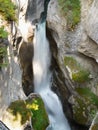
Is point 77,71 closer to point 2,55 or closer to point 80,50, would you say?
point 80,50

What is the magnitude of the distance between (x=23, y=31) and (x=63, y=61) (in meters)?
3.23

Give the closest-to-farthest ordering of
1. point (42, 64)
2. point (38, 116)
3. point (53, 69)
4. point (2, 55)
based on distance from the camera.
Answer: point (2, 55) → point (38, 116) → point (53, 69) → point (42, 64)

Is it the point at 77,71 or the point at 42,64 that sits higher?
the point at 77,71

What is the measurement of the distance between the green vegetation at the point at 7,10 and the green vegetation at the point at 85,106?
434cm

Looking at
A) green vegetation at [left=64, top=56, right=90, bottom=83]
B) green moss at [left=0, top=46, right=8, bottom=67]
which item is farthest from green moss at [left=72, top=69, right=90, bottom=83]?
green moss at [left=0, top=46, right=8, bottom=67]

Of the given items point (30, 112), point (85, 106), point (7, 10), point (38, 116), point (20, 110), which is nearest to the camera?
point (20, 110)

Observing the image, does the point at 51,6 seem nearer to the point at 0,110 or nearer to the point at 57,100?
the point at 57,100

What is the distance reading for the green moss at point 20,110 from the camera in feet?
27.2

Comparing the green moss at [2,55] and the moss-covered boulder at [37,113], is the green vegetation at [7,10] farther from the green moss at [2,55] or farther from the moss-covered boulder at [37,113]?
the moss-covered boulder at [37,113]

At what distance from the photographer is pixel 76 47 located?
11.1 metres

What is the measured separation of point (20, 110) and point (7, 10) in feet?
10.4

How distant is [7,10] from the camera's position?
28.5 ft

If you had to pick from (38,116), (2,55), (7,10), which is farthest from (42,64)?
(2,55)

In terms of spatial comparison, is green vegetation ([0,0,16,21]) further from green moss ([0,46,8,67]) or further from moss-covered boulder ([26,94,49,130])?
moss-covered boulder ([26,94,49,130])
